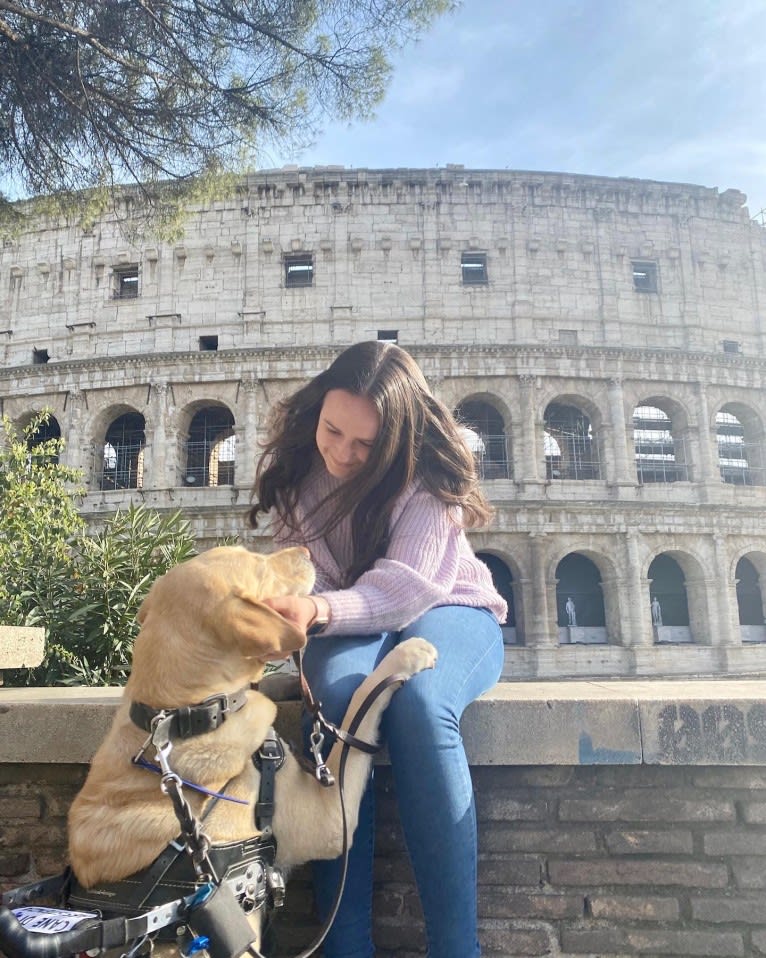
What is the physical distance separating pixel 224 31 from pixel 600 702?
7221 mm

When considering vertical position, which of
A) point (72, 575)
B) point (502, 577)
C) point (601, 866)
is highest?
point (502, 577)

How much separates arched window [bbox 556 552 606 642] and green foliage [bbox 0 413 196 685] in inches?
473

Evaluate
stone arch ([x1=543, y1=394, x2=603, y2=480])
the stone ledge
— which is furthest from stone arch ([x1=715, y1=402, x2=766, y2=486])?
the stone ledge

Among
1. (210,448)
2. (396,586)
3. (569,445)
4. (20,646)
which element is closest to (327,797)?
(396,586)

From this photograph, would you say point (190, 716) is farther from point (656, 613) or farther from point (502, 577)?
point (656, 613)

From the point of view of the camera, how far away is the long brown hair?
7.48 feet

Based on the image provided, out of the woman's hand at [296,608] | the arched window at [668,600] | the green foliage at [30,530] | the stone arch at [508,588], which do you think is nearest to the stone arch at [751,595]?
the arched window at [668,600]

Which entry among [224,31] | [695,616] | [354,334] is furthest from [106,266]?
[695,616]

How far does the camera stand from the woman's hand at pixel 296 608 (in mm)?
1700

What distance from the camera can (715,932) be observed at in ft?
7.06

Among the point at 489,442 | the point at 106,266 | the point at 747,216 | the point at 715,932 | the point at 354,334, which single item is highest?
the point at 747,216

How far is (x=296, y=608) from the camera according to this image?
175 centimetres

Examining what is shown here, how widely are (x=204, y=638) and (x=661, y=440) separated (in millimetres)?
18846

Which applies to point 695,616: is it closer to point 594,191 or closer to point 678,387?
point 678,387
